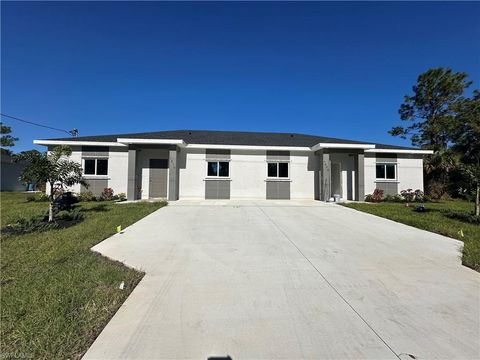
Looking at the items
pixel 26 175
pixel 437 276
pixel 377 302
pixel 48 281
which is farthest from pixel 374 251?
pixel 26 175

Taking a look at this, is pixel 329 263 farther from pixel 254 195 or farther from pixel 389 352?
pixel 254 195

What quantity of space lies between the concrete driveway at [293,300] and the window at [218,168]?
11.4 m

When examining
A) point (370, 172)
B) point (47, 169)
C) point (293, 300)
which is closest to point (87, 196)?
point (47, 169)

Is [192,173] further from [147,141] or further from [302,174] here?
[302,174]

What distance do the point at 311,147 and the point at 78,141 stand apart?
1561 cm

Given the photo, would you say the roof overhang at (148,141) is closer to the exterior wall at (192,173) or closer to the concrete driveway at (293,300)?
the exterior wall at (192,173)

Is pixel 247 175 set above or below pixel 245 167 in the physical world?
below

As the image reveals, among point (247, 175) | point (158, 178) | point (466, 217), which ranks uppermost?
point (247, 175)

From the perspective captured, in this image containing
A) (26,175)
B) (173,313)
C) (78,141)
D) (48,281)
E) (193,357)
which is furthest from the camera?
(78,141)

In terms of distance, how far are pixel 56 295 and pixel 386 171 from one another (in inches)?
799

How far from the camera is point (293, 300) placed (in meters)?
3.42

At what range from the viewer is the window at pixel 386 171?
1889 centimetres

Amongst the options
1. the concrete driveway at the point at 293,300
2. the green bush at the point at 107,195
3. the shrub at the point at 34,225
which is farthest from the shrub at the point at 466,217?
the green bush at the point at 107,195

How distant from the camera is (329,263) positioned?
16.1ft
